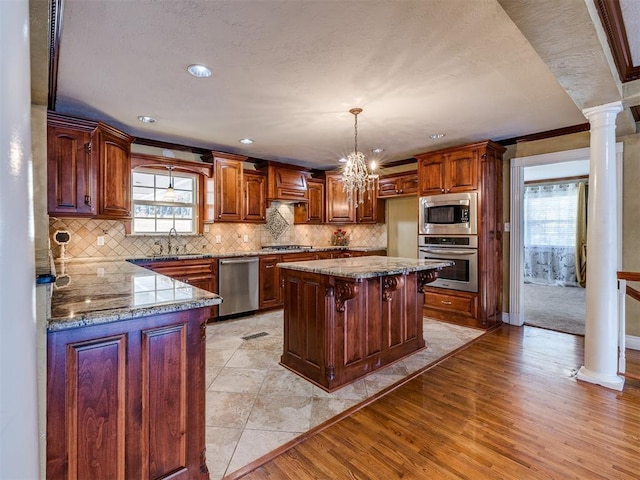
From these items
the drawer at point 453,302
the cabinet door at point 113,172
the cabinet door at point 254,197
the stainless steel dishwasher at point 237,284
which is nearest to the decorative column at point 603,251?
the drawer at point 453,302

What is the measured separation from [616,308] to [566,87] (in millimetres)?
1848

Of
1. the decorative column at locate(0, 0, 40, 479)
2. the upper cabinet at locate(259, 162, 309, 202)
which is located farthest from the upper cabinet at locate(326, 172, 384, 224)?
the decorative column at locate(0, 0, 40, 479)

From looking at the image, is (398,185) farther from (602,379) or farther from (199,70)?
(199,70)

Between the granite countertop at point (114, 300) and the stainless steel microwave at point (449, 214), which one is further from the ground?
the stainless steel microwave at point (449, 214)

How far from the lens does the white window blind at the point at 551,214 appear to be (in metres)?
7.14

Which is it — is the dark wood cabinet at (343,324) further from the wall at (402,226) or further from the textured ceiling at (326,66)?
the wall at (402,226)

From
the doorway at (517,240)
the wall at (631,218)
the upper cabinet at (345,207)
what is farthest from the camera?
the upper cabinet at (345,207)

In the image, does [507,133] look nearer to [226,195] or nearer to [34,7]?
[226,195]

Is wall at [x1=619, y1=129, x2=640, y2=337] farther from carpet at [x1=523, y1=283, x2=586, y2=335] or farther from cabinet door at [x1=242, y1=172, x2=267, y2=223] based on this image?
cabinet door at [x1=242, y1=172, x2=267, y2=223]

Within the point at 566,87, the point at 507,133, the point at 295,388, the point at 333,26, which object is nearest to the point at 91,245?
the point at 295,388

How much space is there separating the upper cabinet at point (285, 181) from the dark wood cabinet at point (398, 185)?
1.38m

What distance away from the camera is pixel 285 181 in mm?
5441

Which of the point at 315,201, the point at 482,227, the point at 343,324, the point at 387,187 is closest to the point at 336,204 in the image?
the point at 315,201

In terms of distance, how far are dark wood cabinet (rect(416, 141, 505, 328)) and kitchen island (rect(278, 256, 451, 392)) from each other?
53.6 inches
